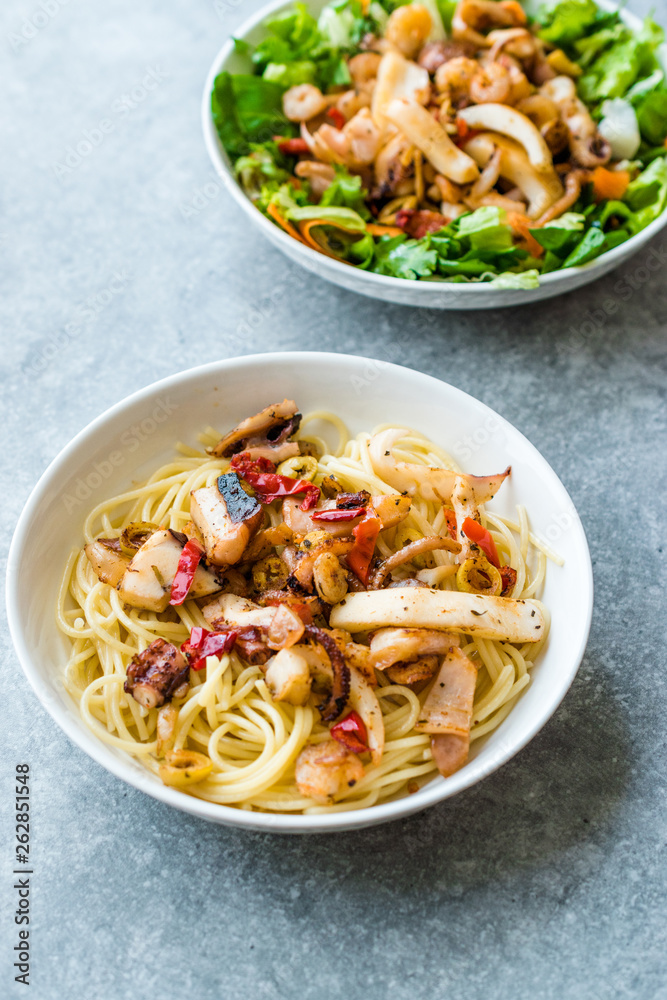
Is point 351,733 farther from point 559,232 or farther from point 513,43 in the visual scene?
point 513,43

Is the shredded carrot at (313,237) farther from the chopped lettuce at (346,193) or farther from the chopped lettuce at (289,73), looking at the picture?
the chopped lettuce at (289,73)

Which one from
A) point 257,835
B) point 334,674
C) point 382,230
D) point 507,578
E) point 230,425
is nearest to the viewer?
point 334,674

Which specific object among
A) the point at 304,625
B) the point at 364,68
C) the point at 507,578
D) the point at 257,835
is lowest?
the point at 257,835

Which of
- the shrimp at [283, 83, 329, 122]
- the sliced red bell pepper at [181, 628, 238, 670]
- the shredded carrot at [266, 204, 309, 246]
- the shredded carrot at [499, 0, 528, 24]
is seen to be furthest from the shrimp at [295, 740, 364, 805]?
the shredded carrot at [499, 0, 528, 24]

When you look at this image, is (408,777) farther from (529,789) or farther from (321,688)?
(529,789)

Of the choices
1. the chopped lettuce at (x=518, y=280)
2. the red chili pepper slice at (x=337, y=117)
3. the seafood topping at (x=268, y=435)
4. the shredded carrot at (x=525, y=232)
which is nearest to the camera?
the seafood topping at (x=268, y=435)

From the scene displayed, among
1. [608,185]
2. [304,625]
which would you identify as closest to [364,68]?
[608,185]

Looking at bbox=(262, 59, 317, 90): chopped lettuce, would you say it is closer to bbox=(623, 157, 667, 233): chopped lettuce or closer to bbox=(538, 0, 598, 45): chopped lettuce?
bbox=(538, 0, 598, 45): chopped lettuce

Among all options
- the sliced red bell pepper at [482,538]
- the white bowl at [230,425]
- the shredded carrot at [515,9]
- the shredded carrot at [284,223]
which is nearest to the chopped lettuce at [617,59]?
the shredded carrot at [515,9]
